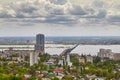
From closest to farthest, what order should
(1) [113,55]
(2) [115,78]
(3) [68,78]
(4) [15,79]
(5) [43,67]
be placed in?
(4) [15,79] → (3) [68,78] → (2) [115,78] → (5) [43,67] → (1) [113,55]

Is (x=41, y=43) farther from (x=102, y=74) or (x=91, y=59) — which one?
(x=102, y=74)

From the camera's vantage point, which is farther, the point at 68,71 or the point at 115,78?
the point at 68,71

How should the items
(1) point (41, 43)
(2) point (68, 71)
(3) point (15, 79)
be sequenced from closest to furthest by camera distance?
(3) point (15, 79) → (2) point (68, 71) → (1) point (41, 43)

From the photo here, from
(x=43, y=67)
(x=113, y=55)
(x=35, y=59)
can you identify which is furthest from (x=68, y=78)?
(x=113, y=55)

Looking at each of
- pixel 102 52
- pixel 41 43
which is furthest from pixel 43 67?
pixel 41 43

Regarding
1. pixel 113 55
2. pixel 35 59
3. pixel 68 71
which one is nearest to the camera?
pixel 68 71

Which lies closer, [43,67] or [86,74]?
[86,74]

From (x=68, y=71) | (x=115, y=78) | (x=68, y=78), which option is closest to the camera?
(x=68, y=78)

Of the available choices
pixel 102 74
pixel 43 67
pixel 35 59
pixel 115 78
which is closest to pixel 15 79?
pixel 115 78

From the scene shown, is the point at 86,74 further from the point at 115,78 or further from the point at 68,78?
the point at 68,78
